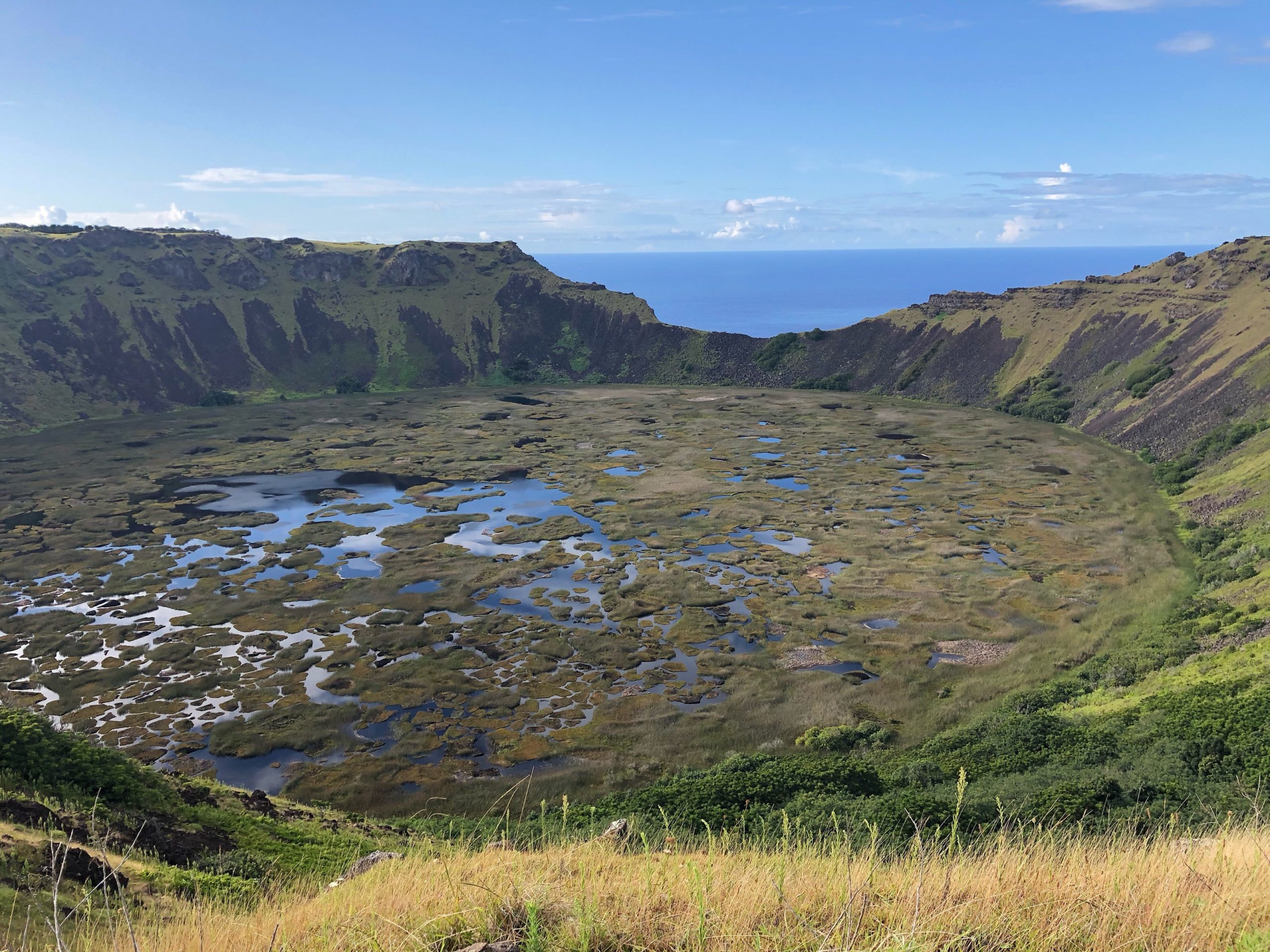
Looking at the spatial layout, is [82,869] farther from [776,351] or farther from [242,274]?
[242,274]

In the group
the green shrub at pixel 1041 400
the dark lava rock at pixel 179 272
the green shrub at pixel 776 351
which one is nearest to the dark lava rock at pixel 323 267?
the dark lava rock at pixel 179 272

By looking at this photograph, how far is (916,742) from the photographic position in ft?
113

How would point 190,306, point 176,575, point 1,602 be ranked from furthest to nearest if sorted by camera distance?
point 190,306 → point 176,575 → point 1,602

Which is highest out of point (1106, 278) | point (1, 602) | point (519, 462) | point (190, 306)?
point (1106, 278)

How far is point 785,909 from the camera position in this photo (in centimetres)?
718

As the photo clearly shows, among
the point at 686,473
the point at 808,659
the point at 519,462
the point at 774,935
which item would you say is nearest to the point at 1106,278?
the point at 686,473

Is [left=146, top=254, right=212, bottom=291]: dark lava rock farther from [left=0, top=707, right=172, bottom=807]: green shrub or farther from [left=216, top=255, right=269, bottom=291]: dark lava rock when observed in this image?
[left=0, top=707, right=172, bottom=807]: green shrub

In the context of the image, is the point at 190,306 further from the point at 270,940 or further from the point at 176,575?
the point at 270,940

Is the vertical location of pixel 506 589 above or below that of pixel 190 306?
below

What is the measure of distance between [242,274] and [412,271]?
34439 mm

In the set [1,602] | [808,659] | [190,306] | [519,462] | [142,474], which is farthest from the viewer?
[190,306]

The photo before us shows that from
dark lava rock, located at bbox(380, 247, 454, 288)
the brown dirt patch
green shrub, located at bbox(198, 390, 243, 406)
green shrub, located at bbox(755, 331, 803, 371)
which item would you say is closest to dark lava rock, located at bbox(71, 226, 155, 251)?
dark lava rock, located at bbox(380, 247, 454, 288)

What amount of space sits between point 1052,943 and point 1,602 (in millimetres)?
64788

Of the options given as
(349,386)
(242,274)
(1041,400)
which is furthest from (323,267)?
(1041,400)
